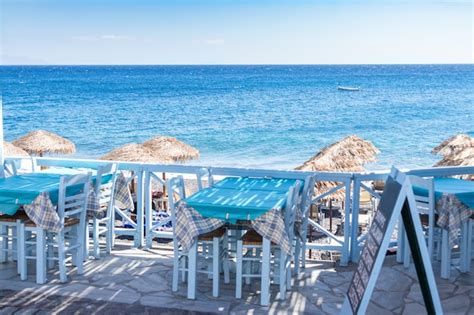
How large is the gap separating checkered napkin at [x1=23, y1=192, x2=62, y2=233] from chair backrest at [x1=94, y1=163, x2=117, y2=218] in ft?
2.39

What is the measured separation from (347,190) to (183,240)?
69.0 inches

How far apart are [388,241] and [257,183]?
2371 millimetres

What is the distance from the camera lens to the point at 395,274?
5.94 meters

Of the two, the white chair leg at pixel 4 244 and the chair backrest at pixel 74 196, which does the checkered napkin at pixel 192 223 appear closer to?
the chair backrest at pixel 74 196

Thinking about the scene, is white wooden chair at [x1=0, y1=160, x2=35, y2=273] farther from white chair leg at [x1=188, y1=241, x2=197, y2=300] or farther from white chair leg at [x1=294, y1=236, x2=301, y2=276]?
white chair leg at [x1=294, y1=236, x2=301, y2=276]

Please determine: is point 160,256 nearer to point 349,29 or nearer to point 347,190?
point 347,190

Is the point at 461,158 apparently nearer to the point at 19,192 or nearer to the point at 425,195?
the point at 425,195

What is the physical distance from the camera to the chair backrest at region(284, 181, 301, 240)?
5.19 m

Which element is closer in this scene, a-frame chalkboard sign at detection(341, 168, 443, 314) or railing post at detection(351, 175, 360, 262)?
a-frame chalkboard sign at detection(341, 168, 443, 314)

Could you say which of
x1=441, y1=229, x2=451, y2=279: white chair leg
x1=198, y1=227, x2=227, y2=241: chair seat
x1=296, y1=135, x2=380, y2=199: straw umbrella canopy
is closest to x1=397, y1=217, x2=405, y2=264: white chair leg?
x1=441, y1=229, x2=451, y2=279: white chair leg

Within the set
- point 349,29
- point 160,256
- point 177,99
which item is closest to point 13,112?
point 177,99

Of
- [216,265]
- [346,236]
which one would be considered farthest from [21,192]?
[346,236]

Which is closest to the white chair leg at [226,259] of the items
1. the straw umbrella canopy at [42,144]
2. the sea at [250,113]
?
the straw umbrella canopy at [42,144]

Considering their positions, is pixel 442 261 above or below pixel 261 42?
below
